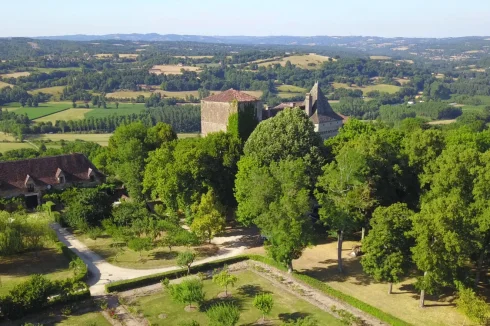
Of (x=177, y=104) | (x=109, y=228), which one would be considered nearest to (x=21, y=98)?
(x=177, y=104)

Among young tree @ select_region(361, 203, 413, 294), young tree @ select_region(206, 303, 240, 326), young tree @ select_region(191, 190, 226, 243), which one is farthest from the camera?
young tree @ select_region(191, 190, 226, 243)

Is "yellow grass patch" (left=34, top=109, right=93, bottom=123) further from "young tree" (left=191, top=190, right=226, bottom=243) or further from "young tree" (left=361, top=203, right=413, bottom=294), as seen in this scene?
"young tree" (left=361, top=203, right=413, bottom=294)

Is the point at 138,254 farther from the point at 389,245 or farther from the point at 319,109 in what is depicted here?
the point at 319,109

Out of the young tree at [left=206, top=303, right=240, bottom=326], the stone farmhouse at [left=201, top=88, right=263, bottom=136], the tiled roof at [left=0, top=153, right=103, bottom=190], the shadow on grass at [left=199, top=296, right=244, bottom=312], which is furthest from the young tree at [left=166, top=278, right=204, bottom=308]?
the tiled roof at [left=0, top=153, right=103, bottom=190]

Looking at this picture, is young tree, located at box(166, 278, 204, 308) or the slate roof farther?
the slate roof

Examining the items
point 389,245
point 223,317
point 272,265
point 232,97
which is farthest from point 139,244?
point 232,97

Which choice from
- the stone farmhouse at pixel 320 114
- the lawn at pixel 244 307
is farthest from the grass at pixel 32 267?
the stone farmhouse at pixel 320 114
